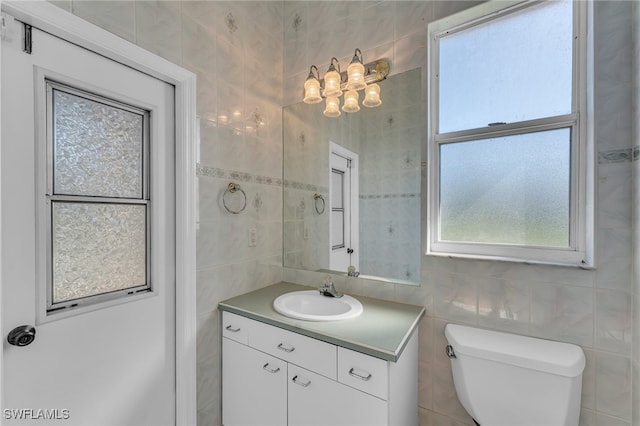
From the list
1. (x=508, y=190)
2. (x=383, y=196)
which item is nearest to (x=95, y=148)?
(x=383, y=196)

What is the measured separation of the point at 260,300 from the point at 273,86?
142 cm

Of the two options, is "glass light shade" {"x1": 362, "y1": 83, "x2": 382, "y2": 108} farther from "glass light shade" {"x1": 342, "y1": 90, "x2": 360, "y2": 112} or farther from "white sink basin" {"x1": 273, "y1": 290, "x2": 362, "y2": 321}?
"white sink basin" {"x1": 273, "y1": 290, "x2": 362, "y2": 321}

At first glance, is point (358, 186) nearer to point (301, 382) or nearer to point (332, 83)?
point (332, 83)

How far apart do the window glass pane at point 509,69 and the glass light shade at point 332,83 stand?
0.57 metres

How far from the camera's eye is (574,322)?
1.14m

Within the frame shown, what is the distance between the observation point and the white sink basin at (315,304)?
143 centimetres

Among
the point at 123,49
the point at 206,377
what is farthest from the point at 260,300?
the point at 123,49

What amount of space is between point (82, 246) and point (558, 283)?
6.49ft

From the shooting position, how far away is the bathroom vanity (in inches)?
40.9

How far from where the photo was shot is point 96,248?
1.11 meters

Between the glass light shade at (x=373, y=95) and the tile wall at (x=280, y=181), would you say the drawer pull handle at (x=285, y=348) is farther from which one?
the glass light shade at (x=373, y=95)

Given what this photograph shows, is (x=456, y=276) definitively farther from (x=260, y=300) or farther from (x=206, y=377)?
(x=206, y=377)

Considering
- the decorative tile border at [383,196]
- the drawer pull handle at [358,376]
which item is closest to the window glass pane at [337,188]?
the decorative tile border at [383,196]

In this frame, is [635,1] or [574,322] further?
[574,322]
